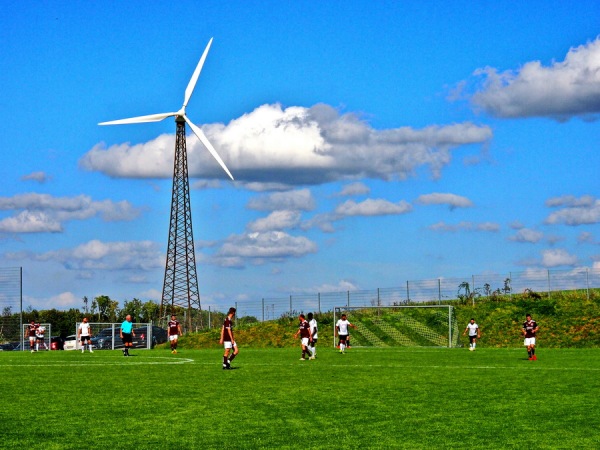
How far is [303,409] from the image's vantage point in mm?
17359

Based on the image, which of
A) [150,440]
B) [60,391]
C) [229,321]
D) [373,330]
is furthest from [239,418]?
[373,330]

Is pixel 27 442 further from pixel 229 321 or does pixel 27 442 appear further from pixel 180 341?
pixel 180 341

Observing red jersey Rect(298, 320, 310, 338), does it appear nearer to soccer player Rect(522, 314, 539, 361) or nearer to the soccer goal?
soccer player Rect(522, 314, 539, 361)

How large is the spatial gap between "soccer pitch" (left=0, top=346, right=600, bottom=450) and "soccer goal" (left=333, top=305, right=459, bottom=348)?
33792 mm

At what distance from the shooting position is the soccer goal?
62281 millimetres

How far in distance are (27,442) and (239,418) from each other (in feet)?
13.2

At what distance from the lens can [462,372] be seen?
28125 millimetres

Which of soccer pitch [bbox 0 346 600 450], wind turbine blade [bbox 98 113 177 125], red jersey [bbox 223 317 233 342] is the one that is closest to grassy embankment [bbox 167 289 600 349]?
wind turbine blade [bbox 98 113 177 125]

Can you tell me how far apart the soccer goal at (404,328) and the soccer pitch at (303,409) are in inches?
1330

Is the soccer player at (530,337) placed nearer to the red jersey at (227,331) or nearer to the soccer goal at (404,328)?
the red jersey at (227,331)

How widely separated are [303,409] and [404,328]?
48.9 m

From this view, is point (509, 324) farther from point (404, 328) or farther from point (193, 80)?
point (193, 80)

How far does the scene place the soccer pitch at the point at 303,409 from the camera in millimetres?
13531

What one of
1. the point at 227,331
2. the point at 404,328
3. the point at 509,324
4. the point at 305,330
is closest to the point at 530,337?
the point at 305,330
